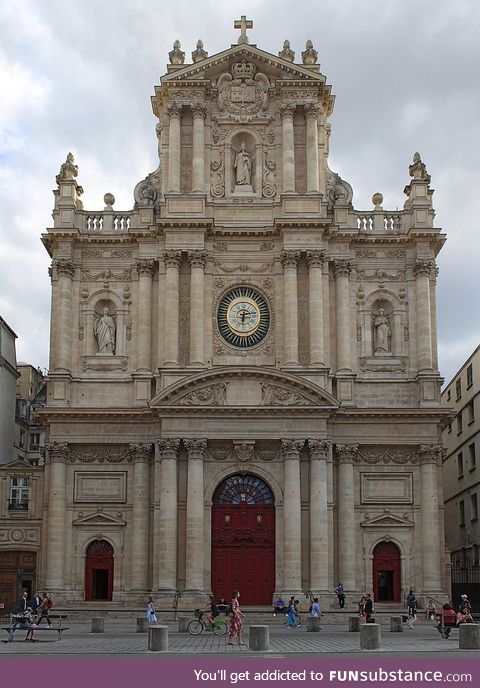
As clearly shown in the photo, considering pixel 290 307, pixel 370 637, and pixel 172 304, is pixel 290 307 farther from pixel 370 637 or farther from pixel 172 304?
pixel 370 637

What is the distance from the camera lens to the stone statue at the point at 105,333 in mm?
55531

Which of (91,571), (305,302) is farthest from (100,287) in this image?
(91,571)

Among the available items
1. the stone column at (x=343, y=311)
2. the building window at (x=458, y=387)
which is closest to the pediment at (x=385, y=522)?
the stone column at (x=343, y=311)

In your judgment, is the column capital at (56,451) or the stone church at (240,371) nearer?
the stone church at (240,371)

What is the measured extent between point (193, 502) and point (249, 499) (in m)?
3.18

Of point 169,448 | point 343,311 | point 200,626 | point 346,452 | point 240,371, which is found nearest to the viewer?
point 200,626

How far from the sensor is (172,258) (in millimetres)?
54844

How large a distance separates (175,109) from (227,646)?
32752 mm

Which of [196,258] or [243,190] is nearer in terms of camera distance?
[196,258]

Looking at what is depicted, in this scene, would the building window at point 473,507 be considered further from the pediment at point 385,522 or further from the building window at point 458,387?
the pediment at point 385,522

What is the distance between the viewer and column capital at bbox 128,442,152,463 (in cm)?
5319

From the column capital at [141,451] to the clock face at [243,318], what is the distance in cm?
696

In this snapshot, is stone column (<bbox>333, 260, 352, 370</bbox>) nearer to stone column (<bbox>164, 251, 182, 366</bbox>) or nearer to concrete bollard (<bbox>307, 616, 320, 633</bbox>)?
stone column (<bbox>164, 251, 182, 366</bbox>)

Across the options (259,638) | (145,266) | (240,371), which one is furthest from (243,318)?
(259,638)
